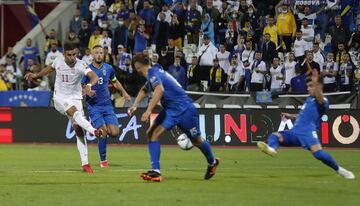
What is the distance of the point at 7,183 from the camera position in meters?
14.3

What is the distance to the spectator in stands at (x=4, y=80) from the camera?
32.6 meters

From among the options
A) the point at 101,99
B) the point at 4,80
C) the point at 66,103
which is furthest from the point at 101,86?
the point at 4,80

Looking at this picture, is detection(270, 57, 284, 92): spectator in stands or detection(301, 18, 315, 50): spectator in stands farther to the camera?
detection(301, 18, 315, 50): spectator in stands

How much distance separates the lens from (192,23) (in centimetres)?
3069

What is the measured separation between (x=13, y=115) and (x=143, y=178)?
15.0m

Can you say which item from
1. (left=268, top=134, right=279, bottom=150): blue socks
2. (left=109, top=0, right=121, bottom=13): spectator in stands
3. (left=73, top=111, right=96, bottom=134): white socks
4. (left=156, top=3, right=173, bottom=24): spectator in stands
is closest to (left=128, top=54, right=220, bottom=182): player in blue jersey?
(left=268, top=134, right=279, bottom=150): blue socks

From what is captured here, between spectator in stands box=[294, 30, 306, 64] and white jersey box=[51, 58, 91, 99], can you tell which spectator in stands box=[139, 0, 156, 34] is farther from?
white jersey box=[51, 58, 91, 99]

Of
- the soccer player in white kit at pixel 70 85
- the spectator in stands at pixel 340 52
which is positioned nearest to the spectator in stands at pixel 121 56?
the spectator in stands at pixel 340 52

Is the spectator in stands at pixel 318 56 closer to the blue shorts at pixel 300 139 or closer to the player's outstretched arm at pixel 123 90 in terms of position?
the player's outstretched arm at pixel 123 90

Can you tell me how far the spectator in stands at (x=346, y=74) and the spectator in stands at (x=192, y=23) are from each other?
5.86 meters

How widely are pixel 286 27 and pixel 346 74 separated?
9.78 feet

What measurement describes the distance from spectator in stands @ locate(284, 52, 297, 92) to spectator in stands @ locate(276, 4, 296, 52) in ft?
3.60

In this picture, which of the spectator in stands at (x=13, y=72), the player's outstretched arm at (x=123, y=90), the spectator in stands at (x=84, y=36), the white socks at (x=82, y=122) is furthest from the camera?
the spectator in stands at (x=13, y=72)

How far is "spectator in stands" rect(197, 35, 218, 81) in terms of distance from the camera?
29.5 m
